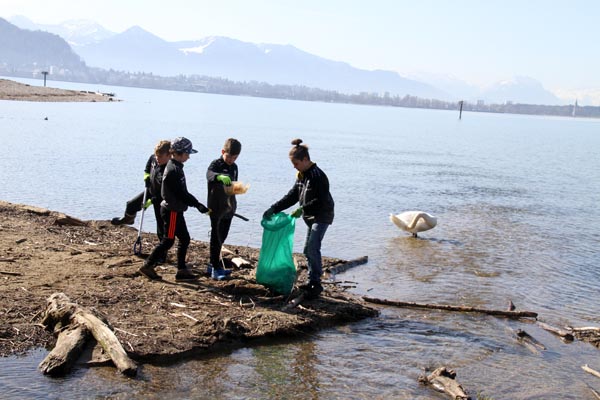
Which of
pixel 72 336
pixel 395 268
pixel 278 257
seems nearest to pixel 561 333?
pixel 278 257

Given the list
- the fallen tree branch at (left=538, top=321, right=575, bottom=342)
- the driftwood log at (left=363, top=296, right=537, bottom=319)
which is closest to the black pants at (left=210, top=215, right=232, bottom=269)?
the driftwood log at (left=363, top=296, right=537, bottom=319)

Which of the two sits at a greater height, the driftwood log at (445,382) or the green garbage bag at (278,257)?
the green garbage bag at (278,257)

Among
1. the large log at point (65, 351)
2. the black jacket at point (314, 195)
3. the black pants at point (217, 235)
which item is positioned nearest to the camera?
the large log at point (65, 351)

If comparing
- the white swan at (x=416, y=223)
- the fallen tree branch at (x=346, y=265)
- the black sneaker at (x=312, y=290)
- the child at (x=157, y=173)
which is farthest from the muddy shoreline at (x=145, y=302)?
the white swan at (x=416, y=223)

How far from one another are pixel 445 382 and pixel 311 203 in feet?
8.75

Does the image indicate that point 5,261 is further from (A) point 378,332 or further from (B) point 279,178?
(B) point 279,178

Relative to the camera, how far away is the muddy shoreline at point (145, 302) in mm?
6887

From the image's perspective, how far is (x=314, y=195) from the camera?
862cm

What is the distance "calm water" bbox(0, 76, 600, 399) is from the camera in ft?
21.9

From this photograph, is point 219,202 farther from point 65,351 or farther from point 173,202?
point 65,351

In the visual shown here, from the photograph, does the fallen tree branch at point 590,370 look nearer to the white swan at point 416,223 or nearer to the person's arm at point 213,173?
the person's arm at point 213,173

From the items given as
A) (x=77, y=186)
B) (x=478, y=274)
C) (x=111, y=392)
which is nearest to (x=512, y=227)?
(x=478, y=274)

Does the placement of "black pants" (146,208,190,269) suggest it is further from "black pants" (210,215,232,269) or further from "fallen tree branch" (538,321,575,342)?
"fallen tree branch" (538,321,575,342)

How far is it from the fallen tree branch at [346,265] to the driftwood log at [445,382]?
14.0 ft
